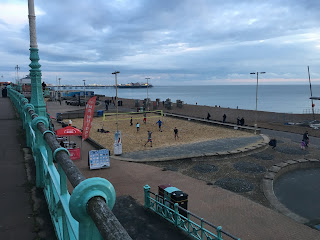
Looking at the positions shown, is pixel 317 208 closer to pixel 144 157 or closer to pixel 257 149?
pixel 257 149

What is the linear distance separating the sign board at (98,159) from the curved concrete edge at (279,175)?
30.2ft

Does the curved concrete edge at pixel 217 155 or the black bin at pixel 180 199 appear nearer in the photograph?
the black bin at pixel 180 199

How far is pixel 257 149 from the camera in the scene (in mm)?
20250

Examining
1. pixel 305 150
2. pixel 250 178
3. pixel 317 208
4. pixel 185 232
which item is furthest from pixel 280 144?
pixel 185 232

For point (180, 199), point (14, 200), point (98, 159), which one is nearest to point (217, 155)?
point (98, 159)

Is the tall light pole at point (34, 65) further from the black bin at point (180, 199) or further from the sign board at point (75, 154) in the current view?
the sign board at point (75, 154)

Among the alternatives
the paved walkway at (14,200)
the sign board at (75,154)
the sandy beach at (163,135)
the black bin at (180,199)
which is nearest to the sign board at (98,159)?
the sign board at (75,154)

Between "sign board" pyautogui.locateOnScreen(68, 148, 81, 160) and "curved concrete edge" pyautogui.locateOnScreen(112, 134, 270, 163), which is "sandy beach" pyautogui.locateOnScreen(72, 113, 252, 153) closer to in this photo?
"curved concrete edge" pyautogui.locateOnScreen(112, 134, 270, 163)

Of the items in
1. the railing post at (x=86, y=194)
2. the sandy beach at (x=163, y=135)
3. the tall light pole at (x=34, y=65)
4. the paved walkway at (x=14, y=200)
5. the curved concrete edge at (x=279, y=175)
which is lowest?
the curved concrete edge at (x=279, y=175)

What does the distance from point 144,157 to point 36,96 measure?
1142cm

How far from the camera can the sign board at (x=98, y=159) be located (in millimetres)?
15250

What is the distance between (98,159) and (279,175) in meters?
11.1

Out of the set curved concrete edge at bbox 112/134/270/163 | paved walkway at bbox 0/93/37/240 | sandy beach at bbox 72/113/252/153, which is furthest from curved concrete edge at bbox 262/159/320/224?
paved walkway at bbox 0/93/37/240

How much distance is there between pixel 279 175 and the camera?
50.0ft
